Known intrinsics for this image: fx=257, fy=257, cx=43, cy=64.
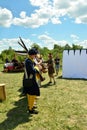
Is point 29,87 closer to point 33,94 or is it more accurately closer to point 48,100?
point 33,94

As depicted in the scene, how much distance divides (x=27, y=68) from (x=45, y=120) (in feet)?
4.93

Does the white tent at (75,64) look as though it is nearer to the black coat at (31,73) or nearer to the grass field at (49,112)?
the grass field at (49,112)

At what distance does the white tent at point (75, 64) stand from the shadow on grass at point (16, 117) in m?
7.86

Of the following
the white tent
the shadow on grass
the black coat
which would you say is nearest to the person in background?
the black coat

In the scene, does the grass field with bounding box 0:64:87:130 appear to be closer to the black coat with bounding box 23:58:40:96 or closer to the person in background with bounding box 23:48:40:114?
the person in background with bounding box 23:48:40:114

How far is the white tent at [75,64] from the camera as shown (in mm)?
15789

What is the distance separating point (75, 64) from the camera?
52.5 ft

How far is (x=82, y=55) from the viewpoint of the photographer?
15.8 metres

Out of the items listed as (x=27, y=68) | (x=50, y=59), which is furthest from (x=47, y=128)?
(x=50, y=59)

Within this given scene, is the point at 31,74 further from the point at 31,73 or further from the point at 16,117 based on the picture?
the point at 16,117

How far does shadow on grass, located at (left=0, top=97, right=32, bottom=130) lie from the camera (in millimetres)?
6359

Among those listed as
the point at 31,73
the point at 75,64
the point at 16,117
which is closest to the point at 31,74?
the point at 31,73

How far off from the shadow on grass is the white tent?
25.8 ft

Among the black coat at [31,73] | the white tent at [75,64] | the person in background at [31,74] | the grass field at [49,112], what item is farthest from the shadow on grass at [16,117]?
the white tent at [75,64]
